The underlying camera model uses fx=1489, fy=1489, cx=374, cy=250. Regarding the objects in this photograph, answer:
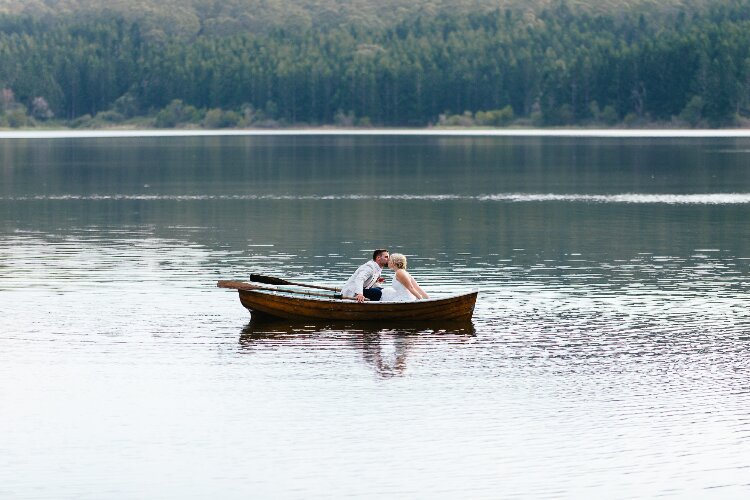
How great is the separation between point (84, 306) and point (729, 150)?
Answer: 152516mm

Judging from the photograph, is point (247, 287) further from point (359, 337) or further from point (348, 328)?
point (359, 337)

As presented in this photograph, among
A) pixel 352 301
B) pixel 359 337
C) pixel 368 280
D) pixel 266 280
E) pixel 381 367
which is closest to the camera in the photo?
pixel 381 367

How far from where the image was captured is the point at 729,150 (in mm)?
186125

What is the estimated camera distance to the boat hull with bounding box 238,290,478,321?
39250mm

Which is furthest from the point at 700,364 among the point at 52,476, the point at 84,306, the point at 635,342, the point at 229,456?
the point at 84,306

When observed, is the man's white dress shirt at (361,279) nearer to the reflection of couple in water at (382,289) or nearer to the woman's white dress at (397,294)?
the reflection of couple in water at (382,289)

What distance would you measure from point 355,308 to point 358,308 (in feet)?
0.26

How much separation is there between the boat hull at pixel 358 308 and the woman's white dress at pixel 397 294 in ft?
1.71

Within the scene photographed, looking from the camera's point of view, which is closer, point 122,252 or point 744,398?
point 744,398

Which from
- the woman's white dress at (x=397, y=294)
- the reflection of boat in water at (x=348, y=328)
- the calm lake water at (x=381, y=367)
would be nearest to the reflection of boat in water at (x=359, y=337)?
the reflection of boat in water at (x=348, y=328)

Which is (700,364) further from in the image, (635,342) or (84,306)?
(84,306)

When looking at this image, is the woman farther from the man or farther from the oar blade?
the oar blade

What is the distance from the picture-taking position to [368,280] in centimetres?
4006

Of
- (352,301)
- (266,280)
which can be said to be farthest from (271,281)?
(352,301)
